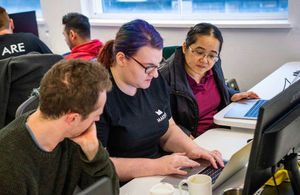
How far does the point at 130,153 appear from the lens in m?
1.91

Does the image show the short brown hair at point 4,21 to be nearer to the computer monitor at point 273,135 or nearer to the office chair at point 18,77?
the office chair at point 18,77

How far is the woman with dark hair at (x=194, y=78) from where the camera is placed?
7.67 feet

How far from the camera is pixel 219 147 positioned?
6.59 ft

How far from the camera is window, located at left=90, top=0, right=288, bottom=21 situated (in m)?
3.61

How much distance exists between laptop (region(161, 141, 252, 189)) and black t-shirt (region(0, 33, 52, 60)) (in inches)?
88.6

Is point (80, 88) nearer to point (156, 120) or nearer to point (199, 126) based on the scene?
point (156, 120)

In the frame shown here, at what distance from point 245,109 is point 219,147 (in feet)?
1.50

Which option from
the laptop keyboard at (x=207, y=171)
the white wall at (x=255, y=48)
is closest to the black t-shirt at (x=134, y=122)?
the laptop keyboard at (x=207, y=171)

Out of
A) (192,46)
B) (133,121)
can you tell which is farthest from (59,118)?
(192,46)

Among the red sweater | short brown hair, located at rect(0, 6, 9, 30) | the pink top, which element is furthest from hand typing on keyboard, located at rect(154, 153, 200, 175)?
short brown hair, located at rect(0, 6, 9, 30)

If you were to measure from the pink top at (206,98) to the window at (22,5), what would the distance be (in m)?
3.39

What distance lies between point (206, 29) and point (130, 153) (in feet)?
2.88

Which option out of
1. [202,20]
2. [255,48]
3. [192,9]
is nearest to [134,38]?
[255,48]

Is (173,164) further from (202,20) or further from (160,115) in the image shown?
(202,20)
